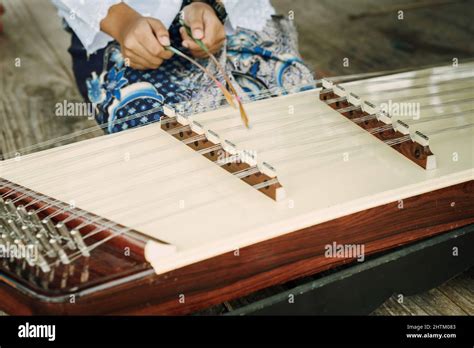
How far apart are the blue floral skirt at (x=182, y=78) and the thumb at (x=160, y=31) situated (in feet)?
0.61

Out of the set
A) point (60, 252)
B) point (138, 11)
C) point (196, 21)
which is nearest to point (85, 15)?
point (138, 11)

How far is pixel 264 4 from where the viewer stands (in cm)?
250

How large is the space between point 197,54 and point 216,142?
72 cm

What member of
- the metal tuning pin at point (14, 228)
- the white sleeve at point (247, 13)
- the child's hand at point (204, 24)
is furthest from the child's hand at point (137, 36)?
the metal tuning pin at point (14, 228)

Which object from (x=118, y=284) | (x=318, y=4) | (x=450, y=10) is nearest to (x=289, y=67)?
(x=118, y=284)

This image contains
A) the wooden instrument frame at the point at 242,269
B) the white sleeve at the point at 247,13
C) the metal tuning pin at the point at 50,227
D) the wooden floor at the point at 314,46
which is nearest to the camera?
the wooden instrument frame at the point at 242,269

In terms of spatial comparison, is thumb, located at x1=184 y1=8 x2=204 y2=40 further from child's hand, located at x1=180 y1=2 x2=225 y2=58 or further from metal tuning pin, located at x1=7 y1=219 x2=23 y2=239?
metal tuning pin, located at x1=7 y1=219 x2=23 y2=239

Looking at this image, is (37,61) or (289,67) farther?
(37,61)

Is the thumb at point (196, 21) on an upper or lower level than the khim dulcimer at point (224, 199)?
upper

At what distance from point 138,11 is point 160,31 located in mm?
281

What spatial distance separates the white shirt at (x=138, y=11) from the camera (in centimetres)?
229

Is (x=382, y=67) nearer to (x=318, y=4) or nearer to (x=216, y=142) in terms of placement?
(x=318, y=4)

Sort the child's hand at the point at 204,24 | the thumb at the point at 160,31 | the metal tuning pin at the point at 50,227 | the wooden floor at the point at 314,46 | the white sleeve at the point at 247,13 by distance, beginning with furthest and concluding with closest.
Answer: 1. the wooden floor at the point at 314,46
2. the white sleeve at the point at 247,13
3. the child's hand at the point at 204,24
4. the thumb at the point at 160,31
5. the metal tuning pin at the point at 50,227

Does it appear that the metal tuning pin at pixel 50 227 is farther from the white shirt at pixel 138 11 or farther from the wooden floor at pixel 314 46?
the wooden floor at pixel 314 46
